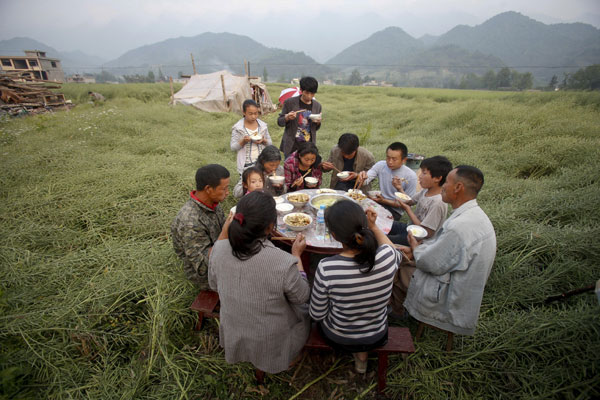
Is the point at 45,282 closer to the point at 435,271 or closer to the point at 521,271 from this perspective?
the point at 435,271

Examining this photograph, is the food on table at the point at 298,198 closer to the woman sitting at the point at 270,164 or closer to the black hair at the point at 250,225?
the woman sitting at the point at 270,164

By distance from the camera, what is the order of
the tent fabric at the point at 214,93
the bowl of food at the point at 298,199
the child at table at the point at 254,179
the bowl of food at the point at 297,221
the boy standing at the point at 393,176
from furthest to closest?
1. the tent fabric at the point at 214,93
2. the boy standing at the point at 393,176
3. the child at table at the point at 254,179
4. the bowl of food at the point at 298,199
5. the bowl of food at the point at 297,221

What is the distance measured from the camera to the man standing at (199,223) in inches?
103

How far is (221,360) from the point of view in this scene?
2.54 meters

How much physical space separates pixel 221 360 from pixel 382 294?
1750 mm

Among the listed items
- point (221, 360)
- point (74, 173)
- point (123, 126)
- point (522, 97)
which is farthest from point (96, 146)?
point (522, 97)

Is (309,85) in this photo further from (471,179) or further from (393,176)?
(471,179)

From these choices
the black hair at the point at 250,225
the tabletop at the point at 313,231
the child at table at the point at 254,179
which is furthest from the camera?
the child at table at the point at 254,179

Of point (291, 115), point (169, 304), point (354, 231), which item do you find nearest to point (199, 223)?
point (169, 304)

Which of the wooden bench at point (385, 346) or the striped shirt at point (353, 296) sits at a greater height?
the striped shirt at point (353, 296)

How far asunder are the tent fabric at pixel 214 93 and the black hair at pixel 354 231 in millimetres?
16337

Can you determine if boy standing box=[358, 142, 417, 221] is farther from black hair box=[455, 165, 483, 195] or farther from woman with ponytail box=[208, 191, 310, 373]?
woman with ponytail box=[208, 191, 310, 373]

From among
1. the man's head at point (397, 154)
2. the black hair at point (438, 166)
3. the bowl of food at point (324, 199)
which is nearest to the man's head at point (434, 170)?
the black hair at point (438, 166)

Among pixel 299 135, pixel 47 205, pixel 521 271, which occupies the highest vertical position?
pixel 299 135
